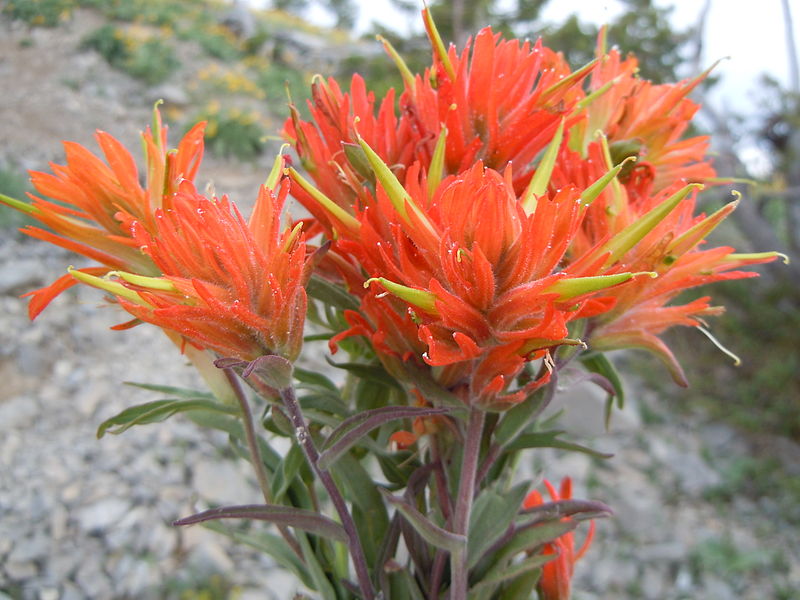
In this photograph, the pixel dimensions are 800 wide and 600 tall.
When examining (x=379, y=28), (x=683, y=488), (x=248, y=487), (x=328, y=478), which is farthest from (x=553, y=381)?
(x=379, y=28)

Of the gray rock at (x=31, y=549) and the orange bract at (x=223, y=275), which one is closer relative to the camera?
the orange bract at (x=223, y=275)

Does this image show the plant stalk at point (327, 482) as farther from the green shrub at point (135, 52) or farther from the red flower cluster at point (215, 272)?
the green shrub at point (135, 52)

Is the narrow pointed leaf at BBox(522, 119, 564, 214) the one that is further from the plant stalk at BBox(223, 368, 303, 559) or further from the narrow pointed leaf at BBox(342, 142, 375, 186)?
the plant stalk at BBox(223, 368, 303, 559)

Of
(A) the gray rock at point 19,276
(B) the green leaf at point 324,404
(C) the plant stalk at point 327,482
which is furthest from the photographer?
(A) the gray rock at point 19,276

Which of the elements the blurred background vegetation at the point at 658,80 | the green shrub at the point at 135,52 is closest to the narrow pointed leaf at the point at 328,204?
the blurred background vegetation at the point at 658,80

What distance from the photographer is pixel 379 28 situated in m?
4.69

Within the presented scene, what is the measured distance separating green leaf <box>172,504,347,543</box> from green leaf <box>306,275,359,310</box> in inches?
6.3

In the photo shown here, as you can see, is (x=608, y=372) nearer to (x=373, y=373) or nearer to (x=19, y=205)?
(x=373, y=373)

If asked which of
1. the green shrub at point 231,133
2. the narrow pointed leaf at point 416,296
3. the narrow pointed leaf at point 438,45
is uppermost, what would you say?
the green shrub at point 231,133

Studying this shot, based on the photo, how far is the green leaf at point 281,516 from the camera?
1.52 ft

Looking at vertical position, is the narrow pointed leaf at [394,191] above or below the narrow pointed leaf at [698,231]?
above

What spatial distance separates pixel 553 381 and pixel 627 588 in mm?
1987

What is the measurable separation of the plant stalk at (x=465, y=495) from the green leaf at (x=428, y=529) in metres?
0.01

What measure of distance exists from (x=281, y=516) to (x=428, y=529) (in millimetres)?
112
